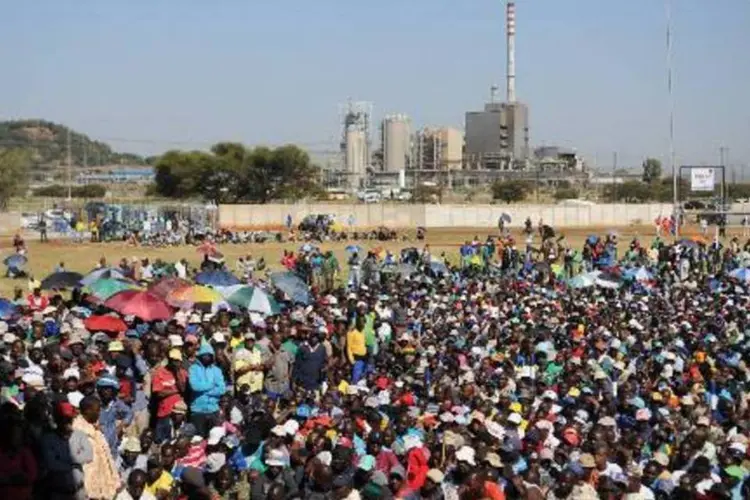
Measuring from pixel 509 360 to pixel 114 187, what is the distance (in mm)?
112301

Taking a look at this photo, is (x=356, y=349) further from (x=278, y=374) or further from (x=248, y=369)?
(x=248, y=369)

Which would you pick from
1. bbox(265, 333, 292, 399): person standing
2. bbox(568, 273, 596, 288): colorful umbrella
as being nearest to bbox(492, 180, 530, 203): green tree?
bbox(568, 273, 596, 288): colorful umbrella

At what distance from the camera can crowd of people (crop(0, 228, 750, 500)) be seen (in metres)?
8.59

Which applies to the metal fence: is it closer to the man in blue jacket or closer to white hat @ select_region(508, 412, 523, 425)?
the man in blue jacket

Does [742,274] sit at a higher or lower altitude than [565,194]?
lower

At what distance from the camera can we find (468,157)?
13600 centimetres

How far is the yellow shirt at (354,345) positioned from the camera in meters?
15.5

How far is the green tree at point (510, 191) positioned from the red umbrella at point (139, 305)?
82.7 metres

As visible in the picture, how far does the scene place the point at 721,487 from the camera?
852cm

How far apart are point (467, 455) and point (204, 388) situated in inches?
135

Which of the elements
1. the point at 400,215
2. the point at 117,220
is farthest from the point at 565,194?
the point at 117,220

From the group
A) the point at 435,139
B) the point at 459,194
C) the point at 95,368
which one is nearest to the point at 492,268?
the point at 95,368

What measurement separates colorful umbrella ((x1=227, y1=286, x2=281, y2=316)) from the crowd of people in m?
0.16

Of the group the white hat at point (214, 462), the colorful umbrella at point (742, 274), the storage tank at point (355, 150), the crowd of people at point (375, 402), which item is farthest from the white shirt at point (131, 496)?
the storage tank at point (355, 150)
